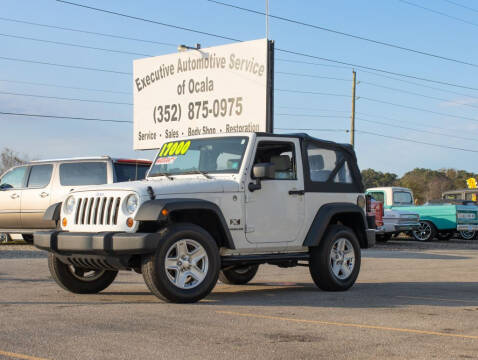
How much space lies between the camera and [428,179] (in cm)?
9762

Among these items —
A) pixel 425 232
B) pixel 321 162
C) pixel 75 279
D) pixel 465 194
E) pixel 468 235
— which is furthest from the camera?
pixel 465 194

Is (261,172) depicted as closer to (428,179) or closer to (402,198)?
(402,198)

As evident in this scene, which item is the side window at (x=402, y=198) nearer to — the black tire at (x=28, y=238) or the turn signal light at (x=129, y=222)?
the black tire at (x=28, y=238)

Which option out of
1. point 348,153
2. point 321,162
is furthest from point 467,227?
point 321,162

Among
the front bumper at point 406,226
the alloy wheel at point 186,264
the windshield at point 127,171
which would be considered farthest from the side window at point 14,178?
the front bumper at point 406,226

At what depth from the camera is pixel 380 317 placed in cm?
716

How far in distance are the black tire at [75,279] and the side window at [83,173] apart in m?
6.37

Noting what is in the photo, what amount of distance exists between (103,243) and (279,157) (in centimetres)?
259

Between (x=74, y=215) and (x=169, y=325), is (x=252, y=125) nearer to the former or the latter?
(x=74, y=215)

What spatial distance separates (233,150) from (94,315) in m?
3.03

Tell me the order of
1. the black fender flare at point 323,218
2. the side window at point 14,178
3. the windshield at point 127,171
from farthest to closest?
the side window at point 14,178 < the windshield at point 127,171 < the black fender flare at point 323,218

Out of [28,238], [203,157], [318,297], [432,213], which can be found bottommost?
[28,238]

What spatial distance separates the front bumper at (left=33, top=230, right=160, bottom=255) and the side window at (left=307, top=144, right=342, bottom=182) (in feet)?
9.33

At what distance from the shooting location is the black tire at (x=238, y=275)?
1066cm
